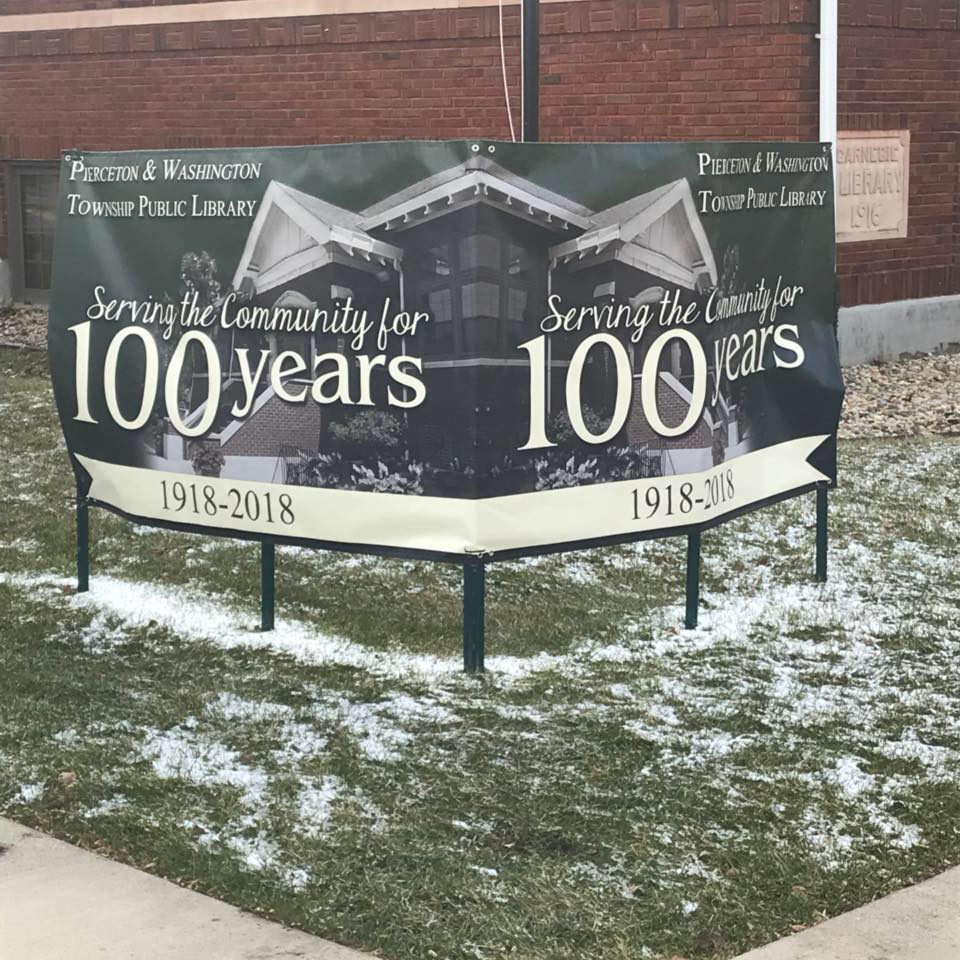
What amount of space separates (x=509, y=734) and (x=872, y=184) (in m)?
9.11

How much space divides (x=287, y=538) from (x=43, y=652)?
104 centimetres

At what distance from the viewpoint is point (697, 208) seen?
20.2ft

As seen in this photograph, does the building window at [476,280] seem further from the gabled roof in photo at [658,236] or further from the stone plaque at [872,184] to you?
the stone plaque at [872,184]

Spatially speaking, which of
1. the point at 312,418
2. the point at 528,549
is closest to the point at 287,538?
the point at 312,418

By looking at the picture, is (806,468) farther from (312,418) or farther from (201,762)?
(201,762)

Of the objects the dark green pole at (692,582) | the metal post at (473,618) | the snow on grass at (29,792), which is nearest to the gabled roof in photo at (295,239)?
the metal post at (473,618)

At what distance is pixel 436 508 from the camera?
578 cm

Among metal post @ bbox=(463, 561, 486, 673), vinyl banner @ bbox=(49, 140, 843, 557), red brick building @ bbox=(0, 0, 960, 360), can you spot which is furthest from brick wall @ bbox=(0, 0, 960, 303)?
metal post @ bbox=(463, 561, 486, 673)

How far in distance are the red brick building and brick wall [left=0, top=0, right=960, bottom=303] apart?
0.05 feet

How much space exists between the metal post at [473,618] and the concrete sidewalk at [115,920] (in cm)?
190

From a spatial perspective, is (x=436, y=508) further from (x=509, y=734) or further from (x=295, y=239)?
(x=295, y=239)

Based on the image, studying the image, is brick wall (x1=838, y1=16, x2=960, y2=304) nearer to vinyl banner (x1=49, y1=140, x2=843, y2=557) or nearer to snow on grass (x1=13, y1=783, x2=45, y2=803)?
vinyl banner (x1=49, y1=140, x2=843, y2=557)

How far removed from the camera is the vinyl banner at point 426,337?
18.7ft

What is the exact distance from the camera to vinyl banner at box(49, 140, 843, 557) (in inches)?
224
